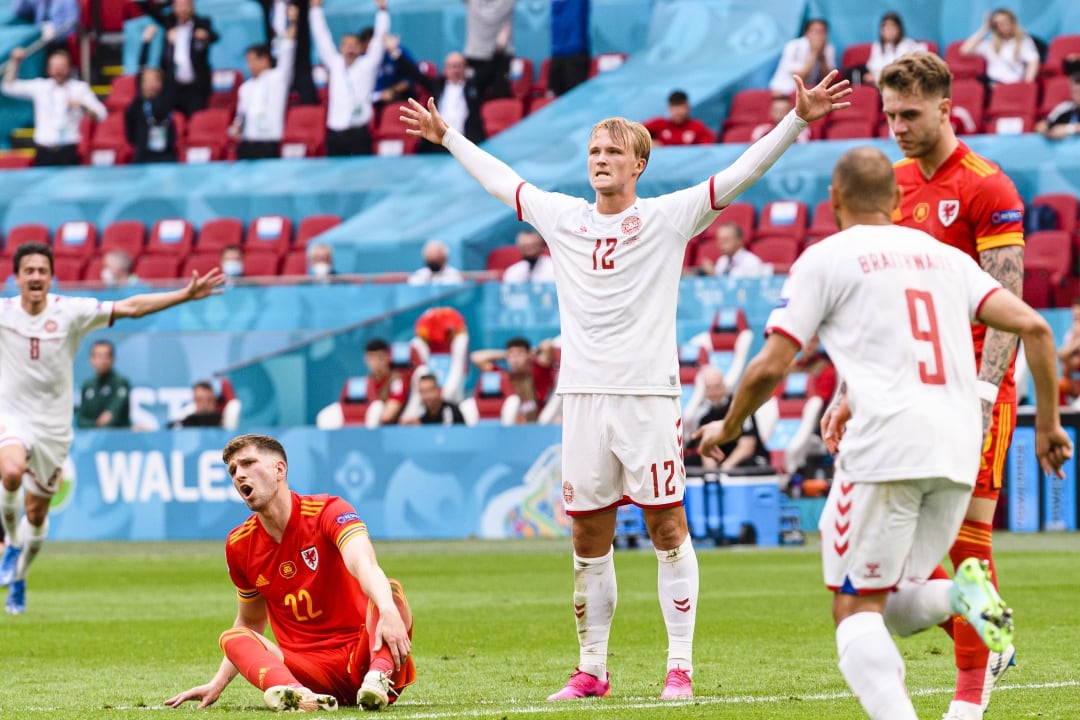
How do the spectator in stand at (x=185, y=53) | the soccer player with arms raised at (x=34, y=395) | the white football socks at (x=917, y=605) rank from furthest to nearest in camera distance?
the spectator in stand at (x=185, y=53) → the soccer player with arms raised at (x=34, y=395) → the white football socks at (x=917, y=605)

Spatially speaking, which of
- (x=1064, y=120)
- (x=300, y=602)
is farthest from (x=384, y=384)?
(x=300, y=602)

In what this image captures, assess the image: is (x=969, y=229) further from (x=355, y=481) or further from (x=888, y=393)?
(x=355, y=481)

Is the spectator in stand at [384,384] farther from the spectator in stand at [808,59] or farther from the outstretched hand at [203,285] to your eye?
the outstretched hand at [203,285]

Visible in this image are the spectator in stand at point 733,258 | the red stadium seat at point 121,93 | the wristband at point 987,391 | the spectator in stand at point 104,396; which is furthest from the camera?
the red stadium seat at point 121,93

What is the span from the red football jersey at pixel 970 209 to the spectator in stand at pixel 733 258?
14.2 metres

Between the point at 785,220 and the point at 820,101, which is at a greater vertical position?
the point at 785,220

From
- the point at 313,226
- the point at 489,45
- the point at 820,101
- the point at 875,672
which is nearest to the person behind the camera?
the point at 875,672

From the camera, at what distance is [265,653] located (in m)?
7.37

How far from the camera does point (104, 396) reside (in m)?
20.8

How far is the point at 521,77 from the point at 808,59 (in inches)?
230

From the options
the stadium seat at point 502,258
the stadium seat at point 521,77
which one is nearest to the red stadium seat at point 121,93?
the stadium seat at point 521,77

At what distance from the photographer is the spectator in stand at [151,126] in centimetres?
2973

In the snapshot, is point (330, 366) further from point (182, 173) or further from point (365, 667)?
point (365, 667)

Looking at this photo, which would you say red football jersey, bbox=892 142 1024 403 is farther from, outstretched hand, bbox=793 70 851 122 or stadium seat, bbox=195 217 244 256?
stadium seat, bbox=195 217 244 256
